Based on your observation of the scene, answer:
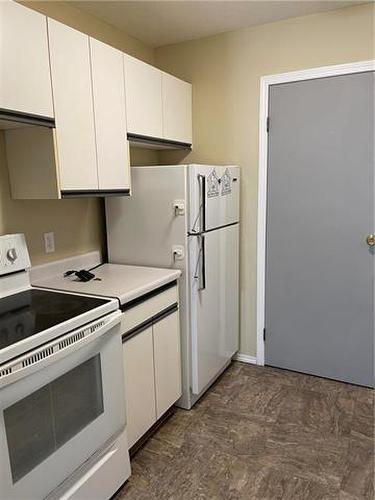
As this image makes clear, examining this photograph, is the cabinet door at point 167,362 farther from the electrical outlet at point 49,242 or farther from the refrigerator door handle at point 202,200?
the electrical outlet at point 49,242

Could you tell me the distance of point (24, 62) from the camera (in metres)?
1.53

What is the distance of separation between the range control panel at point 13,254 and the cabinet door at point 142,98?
0.89 meters

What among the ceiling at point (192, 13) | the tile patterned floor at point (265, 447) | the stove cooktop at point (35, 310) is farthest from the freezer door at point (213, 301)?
the ceiling at point (192, 13)

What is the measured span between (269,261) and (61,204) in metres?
1.54

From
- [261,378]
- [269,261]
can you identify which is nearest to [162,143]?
[269,261]

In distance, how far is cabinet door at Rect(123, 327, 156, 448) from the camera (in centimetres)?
188

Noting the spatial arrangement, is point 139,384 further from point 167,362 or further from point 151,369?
point 167,362

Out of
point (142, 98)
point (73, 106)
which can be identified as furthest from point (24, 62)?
point (142, 98)

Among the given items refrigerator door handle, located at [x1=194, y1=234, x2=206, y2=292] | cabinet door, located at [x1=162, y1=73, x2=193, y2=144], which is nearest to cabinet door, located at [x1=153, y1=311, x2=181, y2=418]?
refrigerator door handle, located at [x1=194, y1=234, x2=206, y2=292]

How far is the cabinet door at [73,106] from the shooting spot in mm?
1675

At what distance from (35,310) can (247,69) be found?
→ 2199 millimetres

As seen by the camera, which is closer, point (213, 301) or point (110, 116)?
point (110, 116)

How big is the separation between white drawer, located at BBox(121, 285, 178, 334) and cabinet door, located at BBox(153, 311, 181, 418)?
0.08 meters

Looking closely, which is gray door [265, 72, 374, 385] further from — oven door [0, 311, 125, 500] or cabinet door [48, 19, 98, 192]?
oven door [0, 311, 125, 500]
